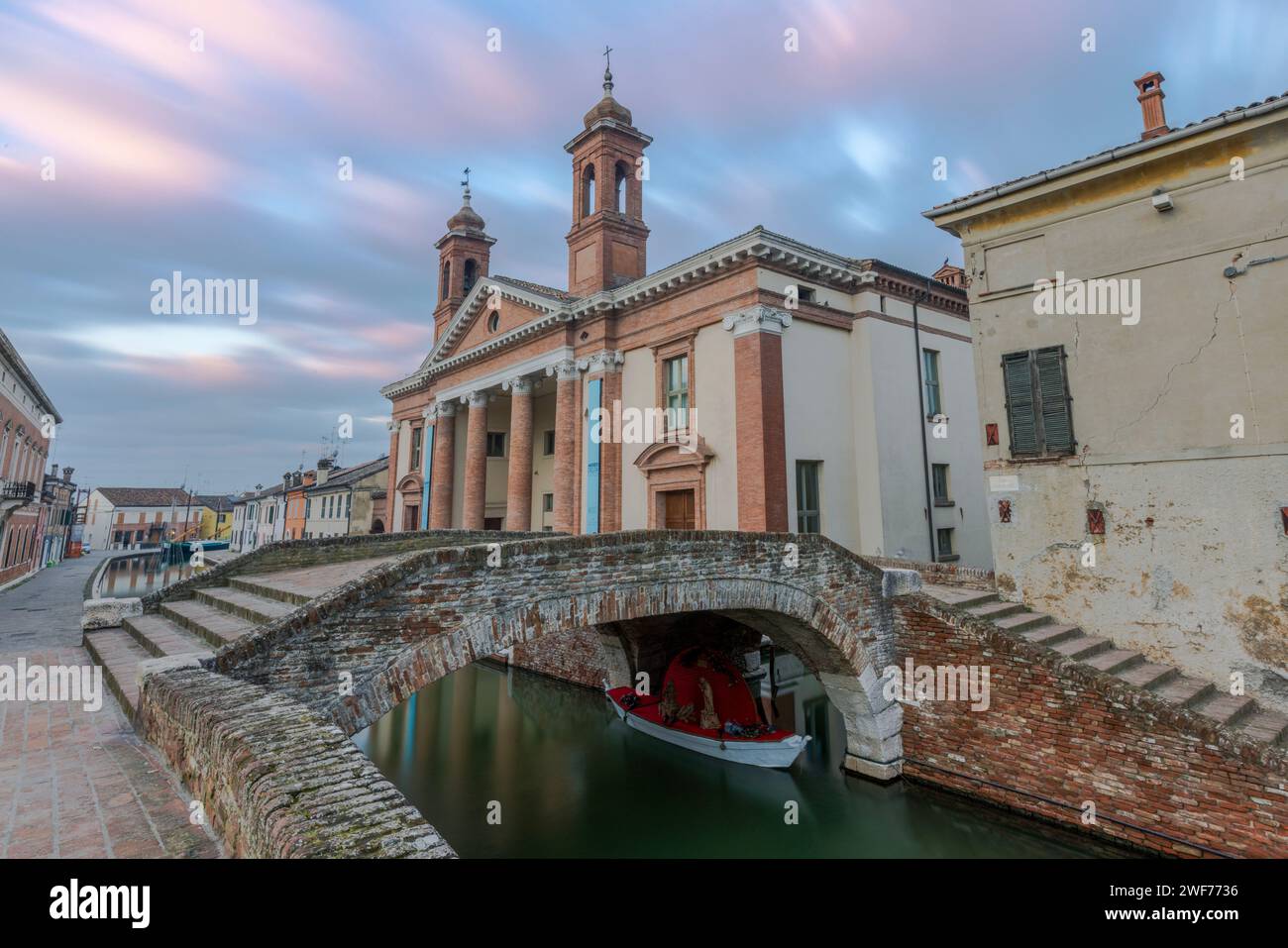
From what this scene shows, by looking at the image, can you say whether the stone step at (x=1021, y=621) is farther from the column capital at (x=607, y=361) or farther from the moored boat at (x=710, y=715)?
the column capital at (x=607, y=361)

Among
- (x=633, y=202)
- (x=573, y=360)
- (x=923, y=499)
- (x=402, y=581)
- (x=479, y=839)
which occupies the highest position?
(x=633, y=202)

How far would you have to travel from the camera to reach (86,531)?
Answer: 7281cm

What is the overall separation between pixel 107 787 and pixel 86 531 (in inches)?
3674

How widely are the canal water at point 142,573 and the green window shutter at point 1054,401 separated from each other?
34.5 metres

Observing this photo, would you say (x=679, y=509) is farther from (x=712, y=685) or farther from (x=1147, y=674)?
(x=1147, y=674)

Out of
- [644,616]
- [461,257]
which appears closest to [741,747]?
[644,616]

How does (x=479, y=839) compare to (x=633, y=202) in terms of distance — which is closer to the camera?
(x=479, y=839)

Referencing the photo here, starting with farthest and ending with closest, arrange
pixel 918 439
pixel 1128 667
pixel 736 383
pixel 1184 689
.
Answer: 1. pixel 918 439
2. pixel 736 383
3. pixel 1128 667
4. pixel 1184 689

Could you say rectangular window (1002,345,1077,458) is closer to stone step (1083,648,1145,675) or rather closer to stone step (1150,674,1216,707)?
stone step (1083,648,1145,675)

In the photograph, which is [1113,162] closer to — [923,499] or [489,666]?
[923,499]

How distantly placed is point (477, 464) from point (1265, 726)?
2189cm

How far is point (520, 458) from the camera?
69.7ft
